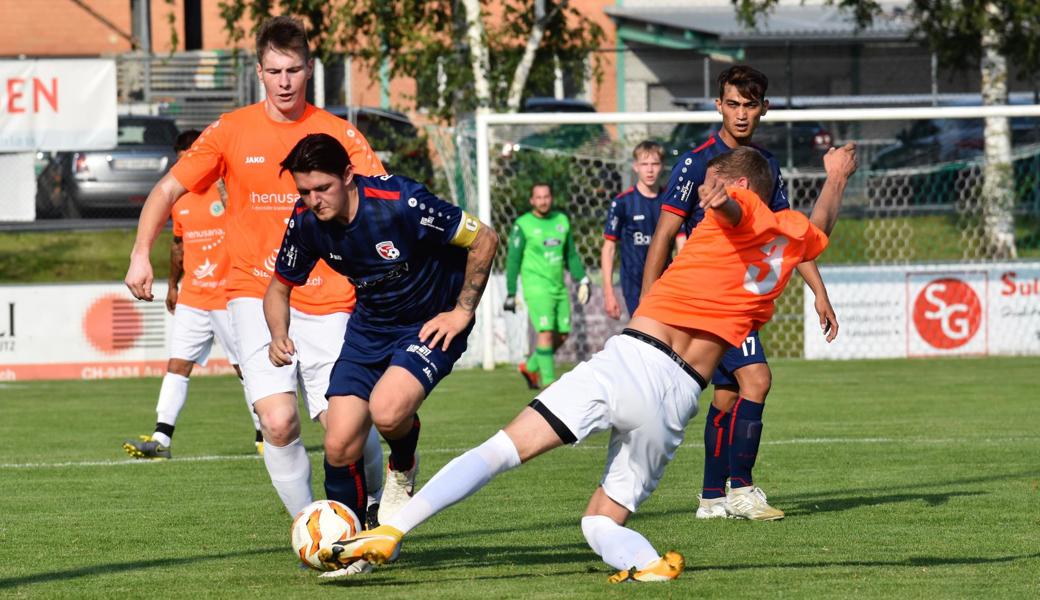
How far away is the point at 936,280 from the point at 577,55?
6.98 m

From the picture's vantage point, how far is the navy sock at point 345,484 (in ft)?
21.9

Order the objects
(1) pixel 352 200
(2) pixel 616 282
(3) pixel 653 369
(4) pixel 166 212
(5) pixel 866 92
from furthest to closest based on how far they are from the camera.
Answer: (5) pixel 866 92 → (2) pixel 616 282 → (4) pixel 166 212 → (1) pixel 352 200 → (3) pixel 653 369

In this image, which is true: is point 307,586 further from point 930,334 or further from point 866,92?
point 866,92

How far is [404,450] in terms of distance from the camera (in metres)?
7.08

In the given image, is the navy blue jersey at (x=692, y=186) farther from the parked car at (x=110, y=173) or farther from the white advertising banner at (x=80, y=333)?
the parked car at (x=110, y=173)

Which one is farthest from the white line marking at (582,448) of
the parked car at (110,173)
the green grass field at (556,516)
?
the parked car at (110,173)

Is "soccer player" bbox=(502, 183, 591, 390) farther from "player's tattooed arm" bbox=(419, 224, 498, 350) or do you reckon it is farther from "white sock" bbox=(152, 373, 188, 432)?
"player's tattooed arm" bbox=(419, 224, 498, 350)

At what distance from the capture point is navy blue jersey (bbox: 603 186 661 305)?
12.7 metres

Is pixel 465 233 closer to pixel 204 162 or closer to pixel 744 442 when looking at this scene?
pixel 204 162

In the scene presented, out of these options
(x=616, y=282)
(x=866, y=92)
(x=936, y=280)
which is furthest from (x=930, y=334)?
(x=866, y=92)

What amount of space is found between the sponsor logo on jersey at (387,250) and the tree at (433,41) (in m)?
14.4

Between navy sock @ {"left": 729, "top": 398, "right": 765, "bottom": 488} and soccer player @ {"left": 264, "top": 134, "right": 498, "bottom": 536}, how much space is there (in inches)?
73.4

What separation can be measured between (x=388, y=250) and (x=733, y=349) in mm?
2236

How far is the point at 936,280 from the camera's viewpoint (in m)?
17.9
